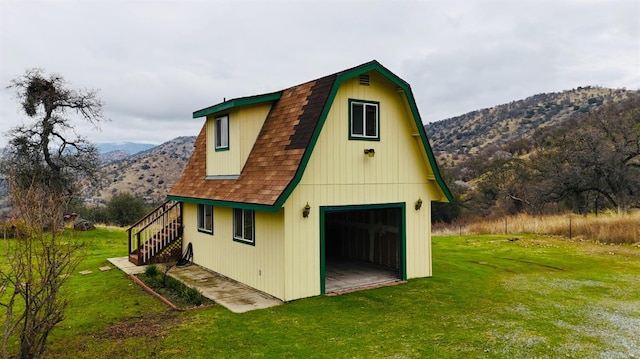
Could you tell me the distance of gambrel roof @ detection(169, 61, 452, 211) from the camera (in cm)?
851

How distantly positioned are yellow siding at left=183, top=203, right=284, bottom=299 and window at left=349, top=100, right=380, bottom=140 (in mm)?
2723

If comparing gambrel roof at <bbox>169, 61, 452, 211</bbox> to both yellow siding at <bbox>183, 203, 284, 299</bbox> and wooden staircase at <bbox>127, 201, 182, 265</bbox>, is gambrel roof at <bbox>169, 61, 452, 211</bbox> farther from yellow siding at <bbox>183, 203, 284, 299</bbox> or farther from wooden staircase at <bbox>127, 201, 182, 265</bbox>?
wooden staircase at <bbox>127, 201, 182, 265</bbox>

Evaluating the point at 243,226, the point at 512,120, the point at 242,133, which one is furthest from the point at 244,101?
the point at 512,120

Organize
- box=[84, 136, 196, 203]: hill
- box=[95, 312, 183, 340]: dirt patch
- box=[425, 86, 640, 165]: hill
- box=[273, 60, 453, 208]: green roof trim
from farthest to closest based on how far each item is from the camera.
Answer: box=[425, 86, 640, 165]: hill < box=[84, 136, 196, 203]: hill < box=[273, 60, 453, 208]: green roof trim < box=[95, 312, 183, 340]: dirt patch

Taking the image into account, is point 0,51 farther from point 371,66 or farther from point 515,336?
point 515,336

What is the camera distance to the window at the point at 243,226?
32.0 ft

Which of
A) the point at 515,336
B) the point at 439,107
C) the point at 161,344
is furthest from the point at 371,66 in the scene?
the point at 439,107

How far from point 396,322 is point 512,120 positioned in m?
66.9

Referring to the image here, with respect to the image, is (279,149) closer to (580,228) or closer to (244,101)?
(244,101)

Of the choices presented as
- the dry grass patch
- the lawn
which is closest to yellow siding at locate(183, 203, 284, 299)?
the lawn

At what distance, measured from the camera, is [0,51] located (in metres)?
16.6

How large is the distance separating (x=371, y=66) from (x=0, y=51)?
53.6 ft

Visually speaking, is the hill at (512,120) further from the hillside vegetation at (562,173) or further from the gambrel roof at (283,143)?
the gambrel roof at (283,143)

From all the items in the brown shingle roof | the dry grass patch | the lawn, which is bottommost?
the lawn
